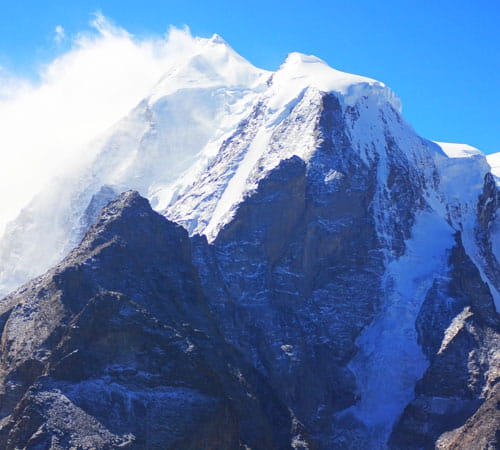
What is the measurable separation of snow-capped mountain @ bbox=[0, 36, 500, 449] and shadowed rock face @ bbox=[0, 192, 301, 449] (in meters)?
0.48

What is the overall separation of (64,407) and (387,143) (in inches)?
3268

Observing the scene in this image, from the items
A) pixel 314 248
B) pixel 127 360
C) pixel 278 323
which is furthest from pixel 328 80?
pixel 127 360

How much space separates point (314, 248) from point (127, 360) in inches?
2166

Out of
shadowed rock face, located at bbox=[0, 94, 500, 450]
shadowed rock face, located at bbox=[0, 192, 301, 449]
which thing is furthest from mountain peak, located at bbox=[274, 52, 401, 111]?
shadowed rock face, located at bbox=[0, 192, 301, 449]

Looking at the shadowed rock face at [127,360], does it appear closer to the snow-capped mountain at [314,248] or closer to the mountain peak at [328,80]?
the snow-capped mountain at [314,248]

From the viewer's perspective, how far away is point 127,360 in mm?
108500

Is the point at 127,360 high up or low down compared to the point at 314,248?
down

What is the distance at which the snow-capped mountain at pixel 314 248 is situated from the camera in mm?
138750

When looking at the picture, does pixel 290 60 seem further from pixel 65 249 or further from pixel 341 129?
pixel 65 249

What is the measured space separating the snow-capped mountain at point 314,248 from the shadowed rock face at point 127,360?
1.57ft

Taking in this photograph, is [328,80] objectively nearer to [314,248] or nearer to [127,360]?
[314,248]

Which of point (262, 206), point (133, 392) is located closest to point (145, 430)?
point (133, 392)

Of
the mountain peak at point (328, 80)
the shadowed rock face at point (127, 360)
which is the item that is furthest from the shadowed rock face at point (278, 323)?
the mountain peak at point (328, 80)

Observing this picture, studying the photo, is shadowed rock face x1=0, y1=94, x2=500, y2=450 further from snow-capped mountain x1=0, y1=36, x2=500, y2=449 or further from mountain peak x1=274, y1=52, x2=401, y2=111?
mountain peak x1=274, y1=52, x2=401, y2=111
